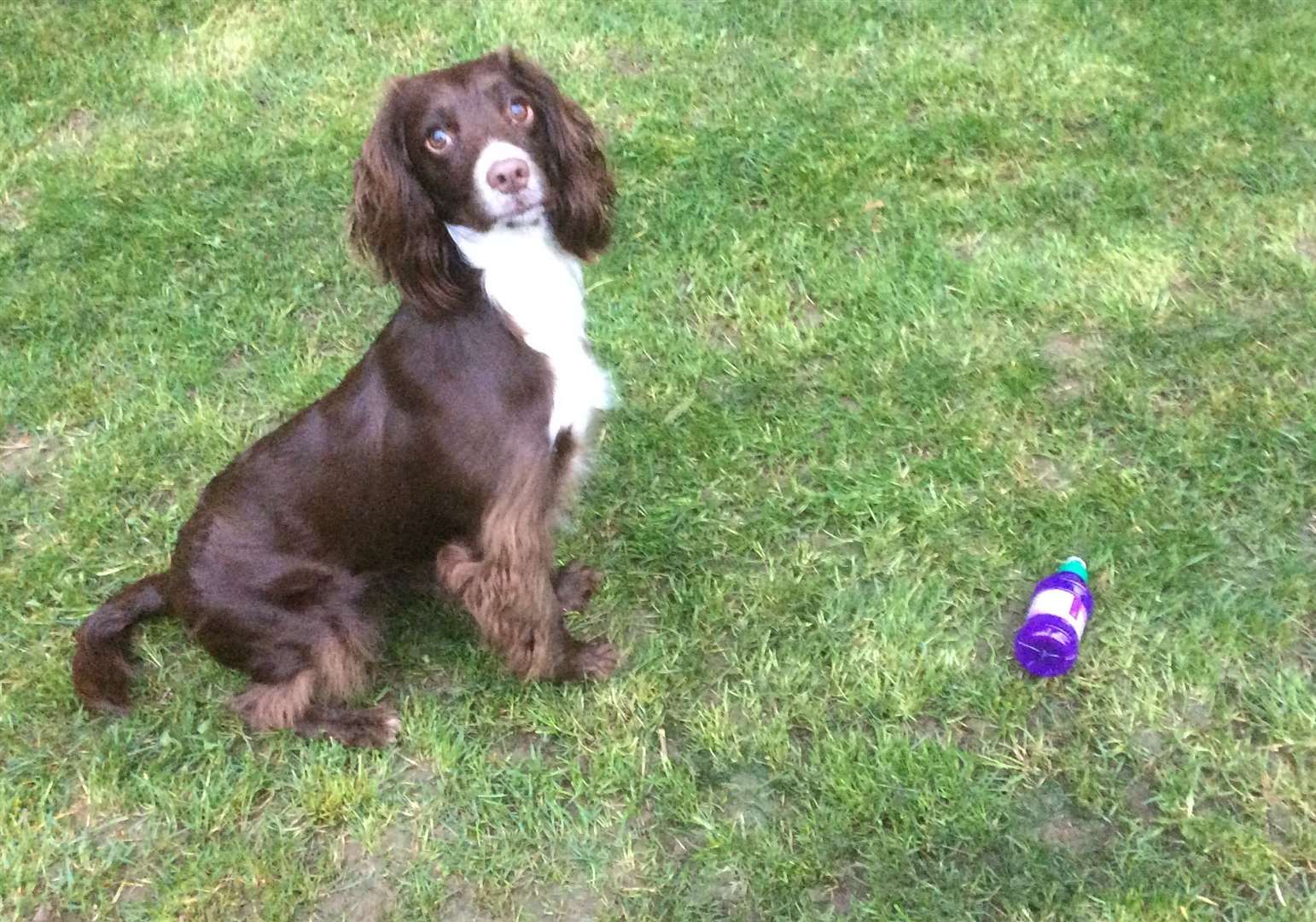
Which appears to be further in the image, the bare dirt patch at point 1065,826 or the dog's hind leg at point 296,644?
the dog's hind leg at point 296,644

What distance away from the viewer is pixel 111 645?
2.57m

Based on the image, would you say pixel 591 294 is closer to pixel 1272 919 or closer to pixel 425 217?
pixel 425 217

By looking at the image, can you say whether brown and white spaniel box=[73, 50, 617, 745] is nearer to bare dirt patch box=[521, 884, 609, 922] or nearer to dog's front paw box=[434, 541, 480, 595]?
dog's front paw box=[434, 541, 480, 595]

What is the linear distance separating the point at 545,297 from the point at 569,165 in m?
0.33

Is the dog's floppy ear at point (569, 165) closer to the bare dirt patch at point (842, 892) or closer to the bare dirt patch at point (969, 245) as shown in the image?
the bare dirt patch at point (842, 892)

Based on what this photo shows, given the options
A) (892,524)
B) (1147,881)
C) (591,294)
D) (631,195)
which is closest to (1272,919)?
(1147,881)

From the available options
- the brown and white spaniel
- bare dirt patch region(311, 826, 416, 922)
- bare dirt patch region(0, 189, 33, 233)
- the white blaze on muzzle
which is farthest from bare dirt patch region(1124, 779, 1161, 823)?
bare dirt patch region(0, 189, 33, 233)

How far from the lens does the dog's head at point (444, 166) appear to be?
7.11 feet

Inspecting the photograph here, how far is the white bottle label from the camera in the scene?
8.37ft

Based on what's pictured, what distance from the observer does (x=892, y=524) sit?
298 centimetres

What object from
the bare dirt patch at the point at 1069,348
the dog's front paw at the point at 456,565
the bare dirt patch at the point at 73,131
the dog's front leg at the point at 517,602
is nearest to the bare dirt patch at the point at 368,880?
the dog's front leg at the point at 517,602

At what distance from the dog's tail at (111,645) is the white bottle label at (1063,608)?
2.24 m

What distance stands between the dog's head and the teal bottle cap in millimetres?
1661

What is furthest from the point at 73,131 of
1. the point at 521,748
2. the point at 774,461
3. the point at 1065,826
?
the point at 1065,826
